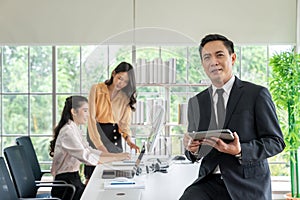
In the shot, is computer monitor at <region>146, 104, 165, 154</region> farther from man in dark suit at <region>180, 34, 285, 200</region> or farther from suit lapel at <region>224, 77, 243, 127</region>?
suit lapel at <region>224, 77, 243, 127</region>

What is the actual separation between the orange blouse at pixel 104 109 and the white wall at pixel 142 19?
3528mm

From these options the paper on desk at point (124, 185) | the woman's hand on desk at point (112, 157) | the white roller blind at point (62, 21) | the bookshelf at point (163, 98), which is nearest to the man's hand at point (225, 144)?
the bookshelf at point (163, 98)

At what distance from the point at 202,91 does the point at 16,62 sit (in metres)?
4.30

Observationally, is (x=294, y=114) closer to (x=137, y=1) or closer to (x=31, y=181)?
(x=137, y=1)

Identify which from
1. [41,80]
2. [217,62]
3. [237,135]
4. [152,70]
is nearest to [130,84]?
[152,70]

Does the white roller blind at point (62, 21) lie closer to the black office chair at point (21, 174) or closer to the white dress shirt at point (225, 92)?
the black office chair at point (21, 174)

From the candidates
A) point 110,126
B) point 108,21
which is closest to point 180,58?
point 110,126

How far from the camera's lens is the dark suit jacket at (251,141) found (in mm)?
2396

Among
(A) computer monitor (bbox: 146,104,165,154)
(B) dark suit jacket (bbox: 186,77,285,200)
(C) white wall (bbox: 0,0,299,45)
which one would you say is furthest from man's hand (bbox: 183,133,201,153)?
(C) white wall (bbox: 0,0,299,45)

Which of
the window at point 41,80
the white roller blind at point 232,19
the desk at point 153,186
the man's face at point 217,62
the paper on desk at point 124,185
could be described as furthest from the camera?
the window at point 41,80

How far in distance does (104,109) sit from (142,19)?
3713mm

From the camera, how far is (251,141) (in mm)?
2406

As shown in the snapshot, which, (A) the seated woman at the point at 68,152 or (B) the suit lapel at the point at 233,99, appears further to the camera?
(A) the seated woman at the point at 68,152

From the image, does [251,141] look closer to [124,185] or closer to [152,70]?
[152,70]
